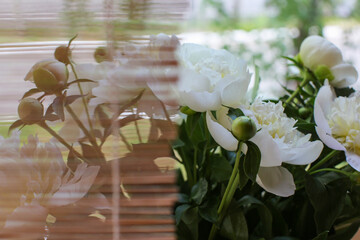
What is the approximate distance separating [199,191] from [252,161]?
8 centimetres

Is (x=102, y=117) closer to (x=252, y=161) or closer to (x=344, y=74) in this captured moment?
(x=252, y=161)

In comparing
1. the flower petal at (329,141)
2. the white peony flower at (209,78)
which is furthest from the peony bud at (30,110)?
the flower petal at (329,141)

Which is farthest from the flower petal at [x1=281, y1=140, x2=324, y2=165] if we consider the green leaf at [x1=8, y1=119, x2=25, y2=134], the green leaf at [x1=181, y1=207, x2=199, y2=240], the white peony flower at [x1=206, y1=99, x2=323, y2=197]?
the green leaf at [x1=8, y1=119, x2=25, y2=134]

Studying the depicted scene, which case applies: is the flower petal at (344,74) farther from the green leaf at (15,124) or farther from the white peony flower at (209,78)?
the green leaf at (15,124)

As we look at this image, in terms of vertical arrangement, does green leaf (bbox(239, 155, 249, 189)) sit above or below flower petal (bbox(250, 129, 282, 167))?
below

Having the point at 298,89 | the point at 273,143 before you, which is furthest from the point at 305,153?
the point at 298,89

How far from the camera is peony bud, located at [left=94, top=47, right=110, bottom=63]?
13.2 inches

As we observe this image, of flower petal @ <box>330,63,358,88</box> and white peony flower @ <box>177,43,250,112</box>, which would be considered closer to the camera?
white peony flower @ <box>177,43,250,112</box>

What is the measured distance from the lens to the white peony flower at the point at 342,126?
378 mm

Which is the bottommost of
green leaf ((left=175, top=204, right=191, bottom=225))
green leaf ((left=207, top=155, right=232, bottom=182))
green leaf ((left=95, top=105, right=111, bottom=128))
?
green leaf ((left=175, top=204, right=191, bottom=225))

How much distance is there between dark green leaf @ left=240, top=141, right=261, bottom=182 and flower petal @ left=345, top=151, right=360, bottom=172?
0.09 metres

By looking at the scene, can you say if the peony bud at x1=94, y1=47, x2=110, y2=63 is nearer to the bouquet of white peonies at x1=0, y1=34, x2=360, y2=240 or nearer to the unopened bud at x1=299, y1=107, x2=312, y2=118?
the bouquet of white peonies at x1=0, y1=34, x2=360, y2=240

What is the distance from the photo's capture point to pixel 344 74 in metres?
0.47

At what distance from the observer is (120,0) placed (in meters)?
0.34
